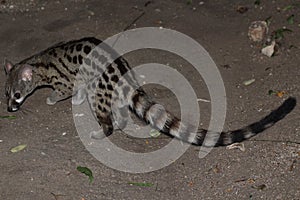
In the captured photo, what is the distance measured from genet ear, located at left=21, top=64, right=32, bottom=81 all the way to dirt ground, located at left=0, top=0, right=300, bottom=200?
394 mm

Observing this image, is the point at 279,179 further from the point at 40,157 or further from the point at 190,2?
the point at 190,2

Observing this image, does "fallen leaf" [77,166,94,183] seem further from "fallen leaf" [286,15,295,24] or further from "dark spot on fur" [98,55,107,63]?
"fallen leaf" [286,15,295,24]

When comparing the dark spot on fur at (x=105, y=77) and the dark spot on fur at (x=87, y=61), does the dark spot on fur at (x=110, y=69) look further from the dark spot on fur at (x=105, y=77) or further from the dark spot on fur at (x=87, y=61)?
the dark spot on fur at (x=87, y=61)

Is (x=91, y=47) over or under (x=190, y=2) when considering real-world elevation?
over

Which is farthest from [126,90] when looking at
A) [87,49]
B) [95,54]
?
[87,49]

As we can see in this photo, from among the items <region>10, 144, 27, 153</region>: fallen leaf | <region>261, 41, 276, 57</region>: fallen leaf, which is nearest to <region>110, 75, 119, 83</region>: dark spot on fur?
<region>10, 144, 27, 153</region>: fallen leaf

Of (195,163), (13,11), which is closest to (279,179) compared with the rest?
(195,163)

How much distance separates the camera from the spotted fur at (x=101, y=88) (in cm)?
627

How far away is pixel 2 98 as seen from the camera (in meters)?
7.52

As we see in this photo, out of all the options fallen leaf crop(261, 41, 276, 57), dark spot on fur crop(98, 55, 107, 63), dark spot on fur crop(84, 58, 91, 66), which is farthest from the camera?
fallen leaf crop(261, 41, 276, 57)

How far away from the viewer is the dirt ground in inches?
236

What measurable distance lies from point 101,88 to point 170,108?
1.01 m

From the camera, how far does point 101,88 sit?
649cm

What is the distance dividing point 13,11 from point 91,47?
334 centimetres
